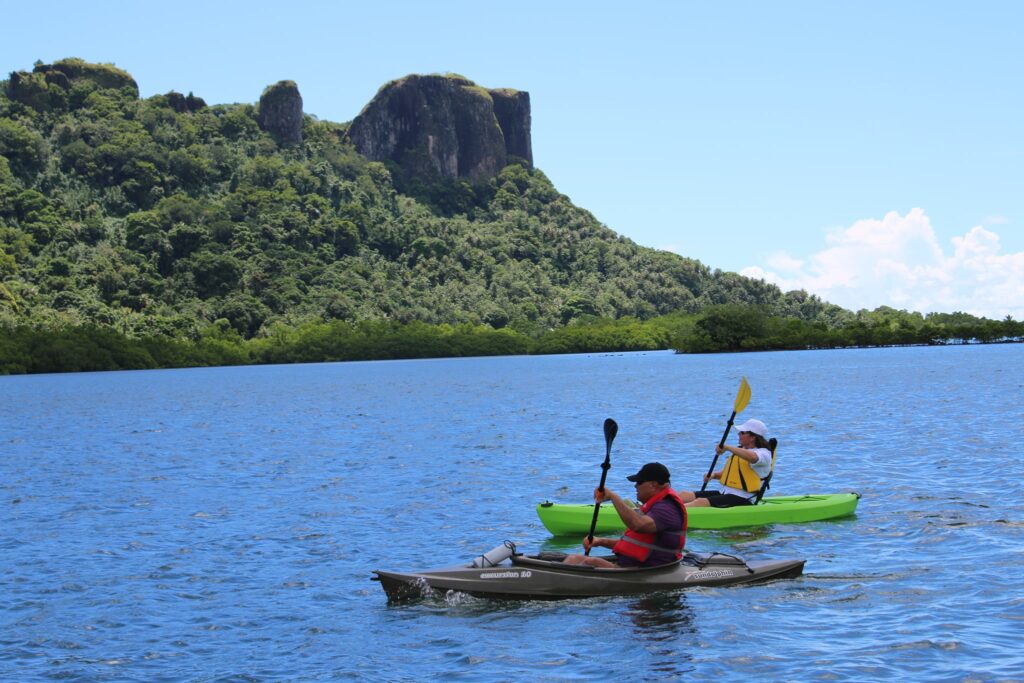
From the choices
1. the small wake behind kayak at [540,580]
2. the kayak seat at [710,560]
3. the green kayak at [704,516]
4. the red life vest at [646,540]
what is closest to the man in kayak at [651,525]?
the red life vest at [646,540]

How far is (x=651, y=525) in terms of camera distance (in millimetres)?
15852

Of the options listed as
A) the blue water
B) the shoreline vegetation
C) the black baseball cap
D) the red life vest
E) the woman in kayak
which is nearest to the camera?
the blue water

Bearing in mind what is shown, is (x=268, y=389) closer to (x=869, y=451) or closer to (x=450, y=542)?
(x=869, y=451)

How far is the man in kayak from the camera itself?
15734mm

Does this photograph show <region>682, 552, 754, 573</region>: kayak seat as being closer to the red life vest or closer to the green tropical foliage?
the red life vest

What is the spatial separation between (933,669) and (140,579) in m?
13.2

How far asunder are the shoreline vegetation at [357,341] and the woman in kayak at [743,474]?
12760cm

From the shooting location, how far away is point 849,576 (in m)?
17.5

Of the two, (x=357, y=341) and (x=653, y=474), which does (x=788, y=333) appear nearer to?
(x=357, y=341)

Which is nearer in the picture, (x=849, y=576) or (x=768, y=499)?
(x=849, y=576)

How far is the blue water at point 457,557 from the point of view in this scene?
13939mm

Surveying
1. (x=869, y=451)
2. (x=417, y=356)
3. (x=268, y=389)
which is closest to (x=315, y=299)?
(x=417, y=356)

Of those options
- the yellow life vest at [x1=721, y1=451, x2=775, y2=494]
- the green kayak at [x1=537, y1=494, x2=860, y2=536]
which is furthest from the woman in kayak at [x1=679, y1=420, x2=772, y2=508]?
the green kayak at [x1=537, y1=494, x2=860, y2=536]

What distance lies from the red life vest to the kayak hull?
22 centimetres
